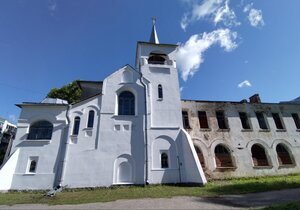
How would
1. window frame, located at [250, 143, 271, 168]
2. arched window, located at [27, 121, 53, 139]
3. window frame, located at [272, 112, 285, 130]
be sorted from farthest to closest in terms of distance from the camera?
window frame, located at [272, 112, 285, 130]
window frame, located at [250, 143, 271, 168]
arched window, located at [27, 121, 53, 139]

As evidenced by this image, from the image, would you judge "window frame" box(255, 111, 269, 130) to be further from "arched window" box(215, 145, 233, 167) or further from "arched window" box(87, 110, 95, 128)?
"arched window" box(87, 110, 95, 128)

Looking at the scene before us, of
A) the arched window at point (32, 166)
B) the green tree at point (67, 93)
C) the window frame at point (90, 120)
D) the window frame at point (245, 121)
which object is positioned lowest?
the arched window at point (32, 166)

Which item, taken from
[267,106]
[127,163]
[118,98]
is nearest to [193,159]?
[127,163]

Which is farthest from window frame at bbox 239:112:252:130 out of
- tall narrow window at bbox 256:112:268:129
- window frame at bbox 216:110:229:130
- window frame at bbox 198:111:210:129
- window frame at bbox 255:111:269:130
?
window frame at bbox 198:111:210:129

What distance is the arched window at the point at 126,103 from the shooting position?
1702 centimetres

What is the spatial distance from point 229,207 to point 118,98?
41.8 ft

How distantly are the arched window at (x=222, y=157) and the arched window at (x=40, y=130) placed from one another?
15.9 metres

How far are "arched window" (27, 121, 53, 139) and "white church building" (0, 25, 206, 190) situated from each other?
0.24 ft

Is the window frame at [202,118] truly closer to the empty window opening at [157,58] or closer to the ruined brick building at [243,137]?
the ruined brick building at [243,137]

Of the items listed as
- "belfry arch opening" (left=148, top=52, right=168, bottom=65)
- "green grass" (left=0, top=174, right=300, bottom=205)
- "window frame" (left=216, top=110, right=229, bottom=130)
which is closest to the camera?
"green grass" (left=0, top=174, right=300, bottom=205)

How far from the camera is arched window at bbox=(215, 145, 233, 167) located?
18.5 meters

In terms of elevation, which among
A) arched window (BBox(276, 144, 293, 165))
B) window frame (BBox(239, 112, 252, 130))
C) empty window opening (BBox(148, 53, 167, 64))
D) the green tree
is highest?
empty window opening (BBox(148, 53, 167, 64))

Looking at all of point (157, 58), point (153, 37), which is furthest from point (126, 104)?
point (153, 37)

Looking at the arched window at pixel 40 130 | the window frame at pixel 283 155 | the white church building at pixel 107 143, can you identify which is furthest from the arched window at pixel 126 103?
the window frame at pixel 283 155
